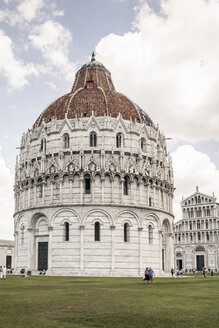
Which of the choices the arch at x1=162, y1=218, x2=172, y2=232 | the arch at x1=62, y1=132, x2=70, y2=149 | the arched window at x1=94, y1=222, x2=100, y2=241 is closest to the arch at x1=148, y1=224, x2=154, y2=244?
the arch at x1=162, y1=218, x2=172, y2=232

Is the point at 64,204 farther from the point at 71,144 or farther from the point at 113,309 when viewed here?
the point at 113,309

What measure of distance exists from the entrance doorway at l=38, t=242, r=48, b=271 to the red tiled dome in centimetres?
1804

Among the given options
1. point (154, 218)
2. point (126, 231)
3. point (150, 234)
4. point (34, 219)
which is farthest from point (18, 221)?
point (154, 218)

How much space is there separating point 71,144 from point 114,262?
54.8 ft

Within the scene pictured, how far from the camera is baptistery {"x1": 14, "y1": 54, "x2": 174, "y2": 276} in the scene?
49.6 m

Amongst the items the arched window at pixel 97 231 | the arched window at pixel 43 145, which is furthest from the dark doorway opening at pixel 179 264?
the arched window at pixel 43 145

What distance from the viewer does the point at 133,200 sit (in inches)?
2046

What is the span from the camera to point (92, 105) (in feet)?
186

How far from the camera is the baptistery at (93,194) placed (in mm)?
49594

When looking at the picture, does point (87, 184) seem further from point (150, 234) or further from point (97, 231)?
point (150, 234)

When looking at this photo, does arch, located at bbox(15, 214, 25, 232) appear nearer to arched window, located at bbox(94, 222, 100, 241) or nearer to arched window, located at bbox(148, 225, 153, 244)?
arched window, located at bbox(94, 222, 100, 241)

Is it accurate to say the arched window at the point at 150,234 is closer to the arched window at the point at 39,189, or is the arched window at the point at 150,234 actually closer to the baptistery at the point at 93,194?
the baptistery at the point at 93,194

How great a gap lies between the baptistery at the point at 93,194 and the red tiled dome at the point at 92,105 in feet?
0.54

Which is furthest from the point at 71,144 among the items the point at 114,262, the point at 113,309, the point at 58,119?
the point at 113,309
